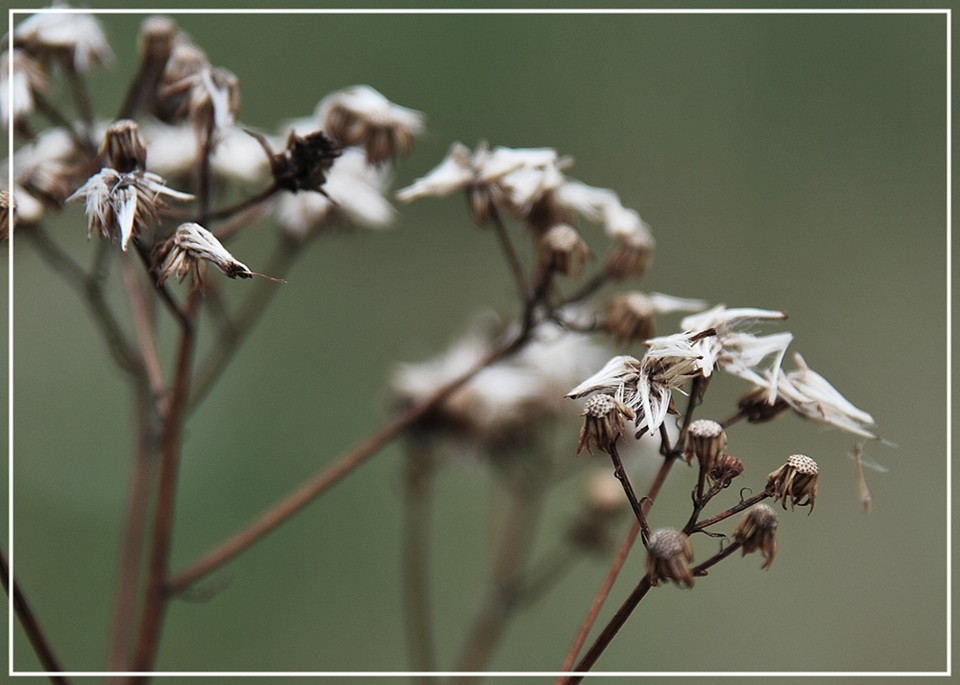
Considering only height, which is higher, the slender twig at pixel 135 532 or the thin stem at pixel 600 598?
the thin stem at pixel 600 598

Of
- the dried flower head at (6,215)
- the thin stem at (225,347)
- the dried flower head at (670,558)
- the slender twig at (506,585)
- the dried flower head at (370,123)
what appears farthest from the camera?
the slender twig at (506,585)

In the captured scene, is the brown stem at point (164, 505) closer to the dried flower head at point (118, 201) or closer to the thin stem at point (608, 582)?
the dried flower head at point (118, 201)

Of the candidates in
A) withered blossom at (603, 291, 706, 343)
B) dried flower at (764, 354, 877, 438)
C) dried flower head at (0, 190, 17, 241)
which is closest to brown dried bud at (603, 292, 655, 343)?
withered blossom at (603, 291, 706, 343)

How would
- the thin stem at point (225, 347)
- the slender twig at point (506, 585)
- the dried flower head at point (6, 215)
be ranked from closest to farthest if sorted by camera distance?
the dried flower head at point (6, 215)
the thin stem at point (225, 347)
the slender twig at point (506, 585)

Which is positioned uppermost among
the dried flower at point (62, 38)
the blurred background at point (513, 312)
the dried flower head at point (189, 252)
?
the dried flower at point (62, 38)

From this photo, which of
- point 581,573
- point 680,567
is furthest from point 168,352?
point 680,567

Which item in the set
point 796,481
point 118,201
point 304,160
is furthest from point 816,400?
point 118,201

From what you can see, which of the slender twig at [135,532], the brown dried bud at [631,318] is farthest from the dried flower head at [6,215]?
the brown dried bud at [631,318]

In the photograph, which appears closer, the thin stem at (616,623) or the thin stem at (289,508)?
the thin stem at (616,623)
